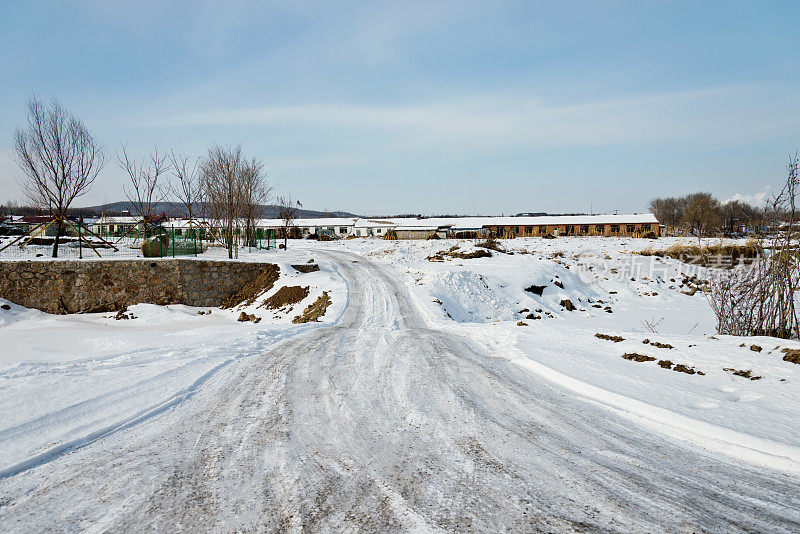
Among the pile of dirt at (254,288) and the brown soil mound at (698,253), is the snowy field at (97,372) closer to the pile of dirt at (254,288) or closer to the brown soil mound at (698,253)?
the pile of dirt at (254,288)

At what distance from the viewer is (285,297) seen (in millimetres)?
16953

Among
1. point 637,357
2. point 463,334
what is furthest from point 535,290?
point 637,357

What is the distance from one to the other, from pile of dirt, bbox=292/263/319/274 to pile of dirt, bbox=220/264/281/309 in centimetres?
97

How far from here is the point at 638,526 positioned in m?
3.30

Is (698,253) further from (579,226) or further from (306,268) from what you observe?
(579,226)

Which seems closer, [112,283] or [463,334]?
[463,334]

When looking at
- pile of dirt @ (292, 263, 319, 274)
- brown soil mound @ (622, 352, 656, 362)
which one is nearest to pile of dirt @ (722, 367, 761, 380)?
brown soil mound @ (622, 352, 656, 362)

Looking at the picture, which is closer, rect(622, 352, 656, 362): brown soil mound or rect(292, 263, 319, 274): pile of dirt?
rect(622, 352, 656, 362): brown soil mound

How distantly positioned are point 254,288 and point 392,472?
1642cm

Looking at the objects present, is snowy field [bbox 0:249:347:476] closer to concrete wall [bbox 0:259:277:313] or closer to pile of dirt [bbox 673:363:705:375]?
concrete wall [bbox 0:259:277:313]

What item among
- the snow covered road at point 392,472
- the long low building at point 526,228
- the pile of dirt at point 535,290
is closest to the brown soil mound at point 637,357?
the snow covered road at point 392,472

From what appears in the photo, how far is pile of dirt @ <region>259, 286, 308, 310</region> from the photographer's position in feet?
54.2

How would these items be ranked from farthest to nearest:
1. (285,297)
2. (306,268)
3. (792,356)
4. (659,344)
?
(306,268), (285,297), (659,344), (792,356)

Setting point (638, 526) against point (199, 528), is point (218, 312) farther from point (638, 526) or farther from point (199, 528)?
point (638, 526)
